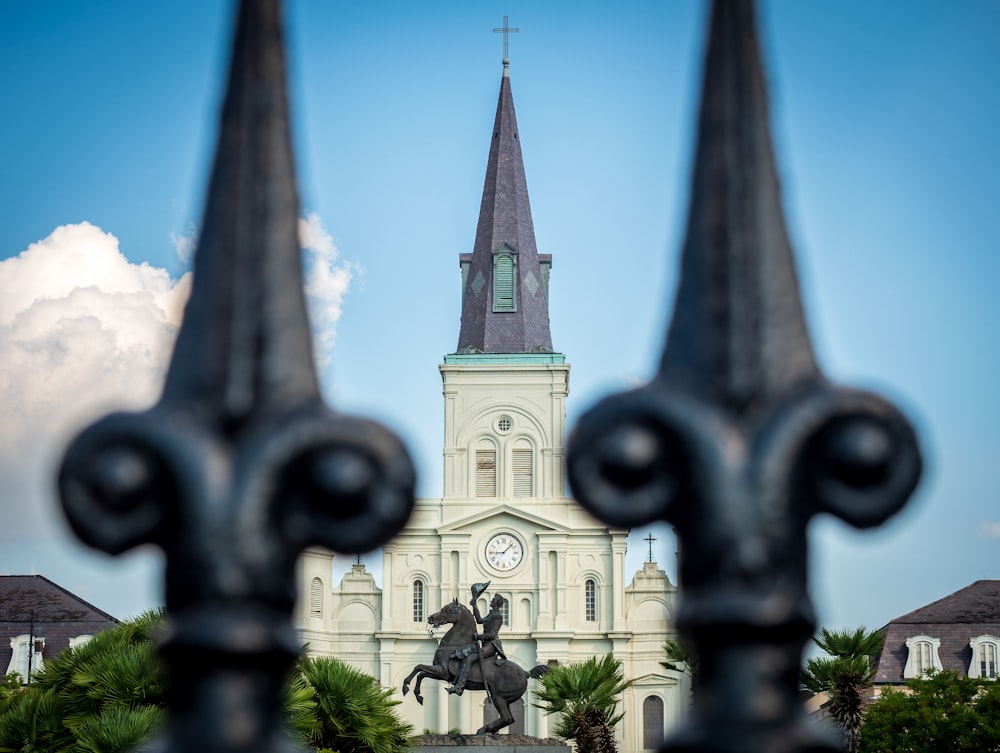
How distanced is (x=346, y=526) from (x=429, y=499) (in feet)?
234

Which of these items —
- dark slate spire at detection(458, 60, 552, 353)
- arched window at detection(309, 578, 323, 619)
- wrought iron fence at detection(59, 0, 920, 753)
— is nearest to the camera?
wrought iron fence at detection(59, 0, 920, 753)

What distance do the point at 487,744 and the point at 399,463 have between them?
28.6m

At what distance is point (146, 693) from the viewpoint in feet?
63.8

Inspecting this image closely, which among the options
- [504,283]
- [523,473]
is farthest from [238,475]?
[504,283]

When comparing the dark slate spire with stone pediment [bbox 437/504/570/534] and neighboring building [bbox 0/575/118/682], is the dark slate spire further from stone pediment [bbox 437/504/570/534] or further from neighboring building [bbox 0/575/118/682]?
neighboring building [bbox 0/575/118/682]

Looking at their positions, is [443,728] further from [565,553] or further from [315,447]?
[315,447]

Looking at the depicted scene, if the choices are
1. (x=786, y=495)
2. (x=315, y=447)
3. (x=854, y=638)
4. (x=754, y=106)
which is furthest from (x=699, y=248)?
(x=854, y=638)

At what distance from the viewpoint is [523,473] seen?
2869 inches

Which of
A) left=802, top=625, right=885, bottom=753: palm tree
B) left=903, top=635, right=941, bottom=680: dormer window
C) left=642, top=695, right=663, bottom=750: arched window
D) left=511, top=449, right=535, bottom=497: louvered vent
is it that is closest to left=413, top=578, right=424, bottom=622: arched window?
left=511, top=449, right=535, bottom=497: louvered vent

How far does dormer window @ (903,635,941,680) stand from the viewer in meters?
51.7

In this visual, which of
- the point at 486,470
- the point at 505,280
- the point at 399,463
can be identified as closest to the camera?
the point at 399,463

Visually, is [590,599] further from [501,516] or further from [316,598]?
[316,598]

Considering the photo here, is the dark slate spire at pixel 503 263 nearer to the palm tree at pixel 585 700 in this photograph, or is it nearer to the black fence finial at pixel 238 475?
the palm tree at pixel 585 700

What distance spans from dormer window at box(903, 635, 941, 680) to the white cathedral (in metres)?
16.7
